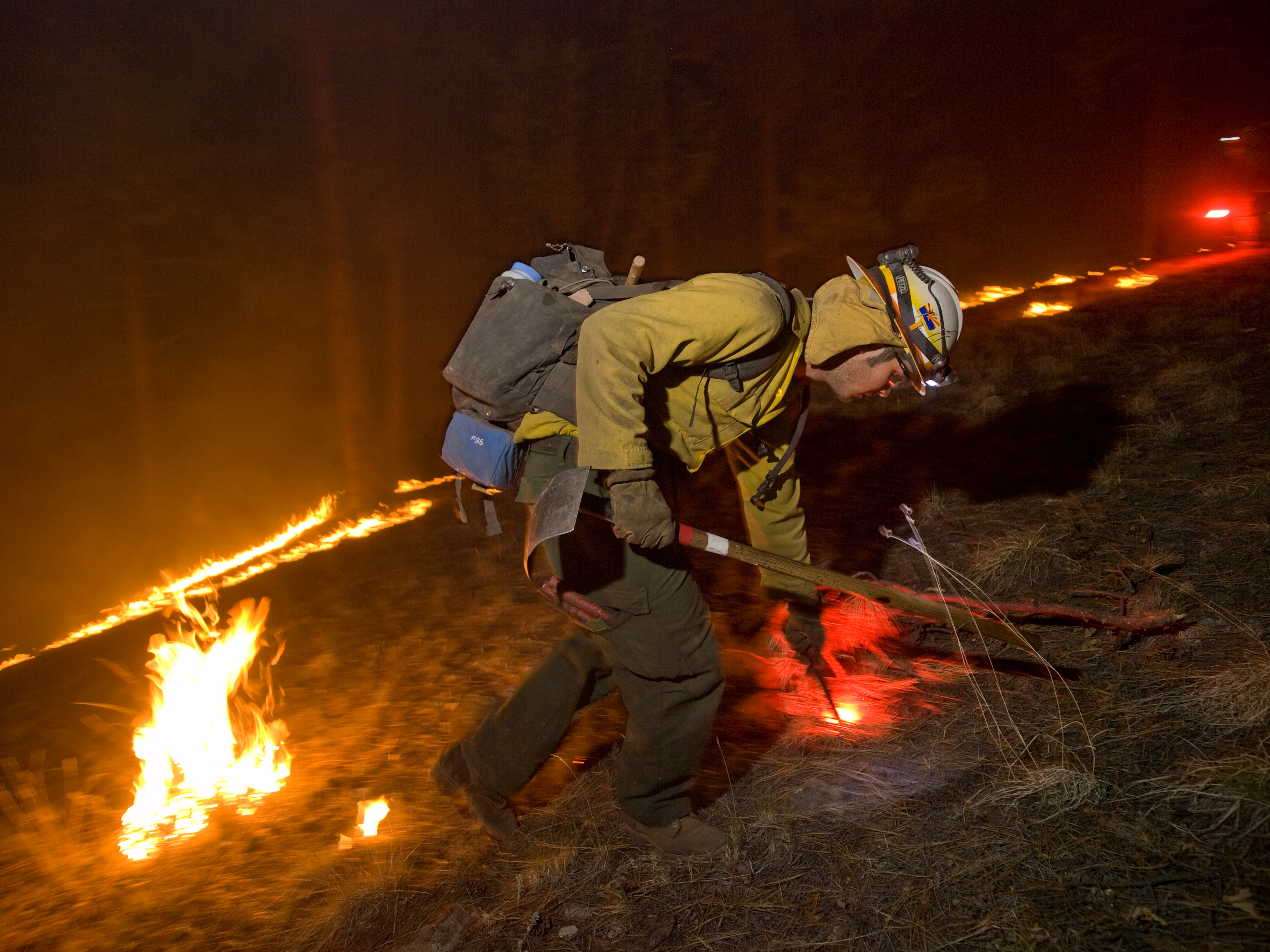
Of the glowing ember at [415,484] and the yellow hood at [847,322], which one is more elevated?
the yellow hood at [847,322]

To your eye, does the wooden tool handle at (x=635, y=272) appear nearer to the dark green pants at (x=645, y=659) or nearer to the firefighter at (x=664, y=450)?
the firefighter at (x=664, y=450)

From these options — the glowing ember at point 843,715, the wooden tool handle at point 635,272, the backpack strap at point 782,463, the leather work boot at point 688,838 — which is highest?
the wooden tool handle at point 635,272

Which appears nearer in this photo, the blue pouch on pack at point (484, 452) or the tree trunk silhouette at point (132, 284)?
the blue pouch on pack at point (484, 452)

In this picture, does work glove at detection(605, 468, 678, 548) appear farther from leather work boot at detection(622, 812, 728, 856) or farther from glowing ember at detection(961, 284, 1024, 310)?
glowing ember at detection(961, 284, 1024, 310)

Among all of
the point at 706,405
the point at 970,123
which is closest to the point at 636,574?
the point at 706,405

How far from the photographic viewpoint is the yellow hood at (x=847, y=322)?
9.40ft

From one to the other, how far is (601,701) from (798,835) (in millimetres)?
1365

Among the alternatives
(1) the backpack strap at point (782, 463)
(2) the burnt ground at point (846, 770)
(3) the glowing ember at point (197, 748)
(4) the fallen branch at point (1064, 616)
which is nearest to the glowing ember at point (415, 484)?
(2) the burnt ground at point (846, 770)

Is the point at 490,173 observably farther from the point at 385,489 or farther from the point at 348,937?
the point at 348,937

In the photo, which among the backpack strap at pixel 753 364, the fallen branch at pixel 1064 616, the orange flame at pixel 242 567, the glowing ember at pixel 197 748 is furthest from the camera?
the orange flame at pixel 242 567

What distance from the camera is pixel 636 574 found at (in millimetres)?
2777

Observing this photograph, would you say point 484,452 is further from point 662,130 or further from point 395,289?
point 395,289

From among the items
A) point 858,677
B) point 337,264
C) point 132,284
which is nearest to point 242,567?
point 337,264

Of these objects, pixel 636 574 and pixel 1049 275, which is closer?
pixel 636 574
